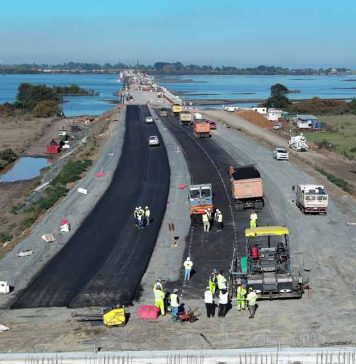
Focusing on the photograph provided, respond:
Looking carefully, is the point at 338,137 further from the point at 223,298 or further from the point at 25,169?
the point at 223,298

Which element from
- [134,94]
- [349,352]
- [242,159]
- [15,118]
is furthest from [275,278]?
[134,94]

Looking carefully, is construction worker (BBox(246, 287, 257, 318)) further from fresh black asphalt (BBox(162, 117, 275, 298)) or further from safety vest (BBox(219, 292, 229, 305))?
fresh black asphalt (BBox(162, 117, 275, 298))

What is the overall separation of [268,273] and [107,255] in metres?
11.4

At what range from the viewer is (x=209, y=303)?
2659 centimetres

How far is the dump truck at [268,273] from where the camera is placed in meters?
28.1

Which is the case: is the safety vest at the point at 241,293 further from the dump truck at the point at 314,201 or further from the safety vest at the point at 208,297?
the dump truck at the point at 314,201

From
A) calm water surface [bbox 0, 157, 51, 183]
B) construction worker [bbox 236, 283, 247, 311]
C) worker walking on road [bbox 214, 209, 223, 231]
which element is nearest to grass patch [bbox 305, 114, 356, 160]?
calm water surface [bbox 0, 157, 51, 183]

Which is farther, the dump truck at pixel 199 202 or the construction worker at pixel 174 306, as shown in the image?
the dump truck at pixel 199 202

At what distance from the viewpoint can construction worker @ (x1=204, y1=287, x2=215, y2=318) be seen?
26.4 meters

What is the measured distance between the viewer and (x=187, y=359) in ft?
71.1

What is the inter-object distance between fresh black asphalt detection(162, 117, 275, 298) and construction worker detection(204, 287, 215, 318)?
291cm

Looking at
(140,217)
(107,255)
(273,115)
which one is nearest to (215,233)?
(140,217)

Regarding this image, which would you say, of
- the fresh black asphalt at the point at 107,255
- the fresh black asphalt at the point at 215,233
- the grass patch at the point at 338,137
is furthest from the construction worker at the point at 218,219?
the grass patch at the point at 338,137

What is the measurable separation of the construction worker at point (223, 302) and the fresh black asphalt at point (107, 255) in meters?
4.62
